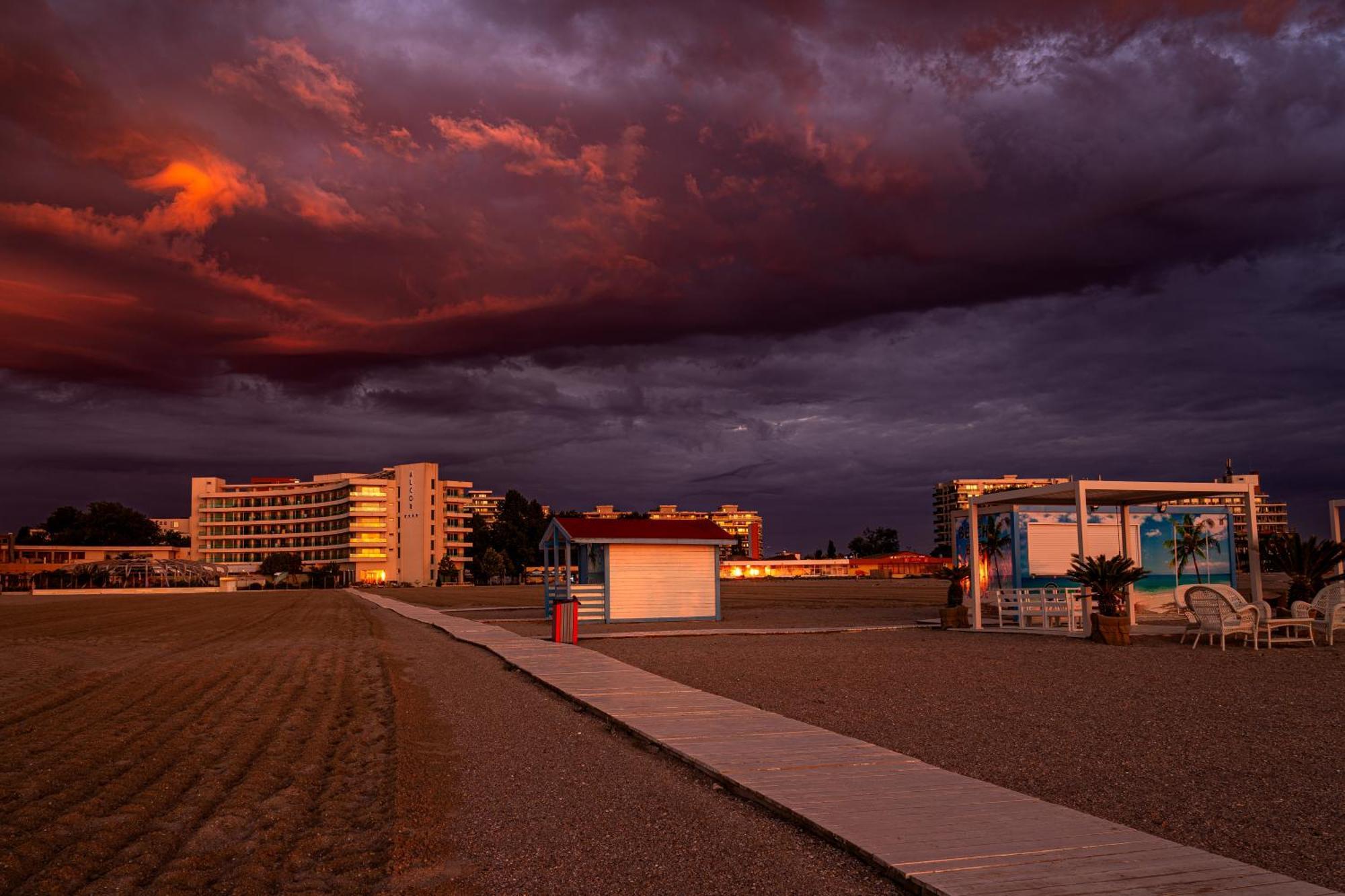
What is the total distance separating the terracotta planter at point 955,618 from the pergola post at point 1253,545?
19.7 feet

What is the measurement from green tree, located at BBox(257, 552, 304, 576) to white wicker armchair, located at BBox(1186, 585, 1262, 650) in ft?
416

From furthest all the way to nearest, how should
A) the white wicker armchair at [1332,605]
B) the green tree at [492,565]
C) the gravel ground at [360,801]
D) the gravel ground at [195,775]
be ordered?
the green tree at [492,565], the white wicker armchair at [1332,605], the gravel ground at [195,775], the gravel ground at [360,801]

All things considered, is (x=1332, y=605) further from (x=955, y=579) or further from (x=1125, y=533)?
(x=955, y=579)

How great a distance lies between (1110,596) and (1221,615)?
191 cm

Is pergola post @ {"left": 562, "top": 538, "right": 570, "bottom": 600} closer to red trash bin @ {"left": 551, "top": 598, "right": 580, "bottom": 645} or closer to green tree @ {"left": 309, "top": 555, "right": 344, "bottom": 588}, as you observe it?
red trash bin @ {"left": 551, "top": 598, "right": 580, "bottom": 645}

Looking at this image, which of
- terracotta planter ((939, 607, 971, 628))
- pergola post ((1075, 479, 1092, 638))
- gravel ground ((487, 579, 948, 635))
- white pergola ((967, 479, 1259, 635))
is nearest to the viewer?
pergola post ((1075, 479, 1092, 638))

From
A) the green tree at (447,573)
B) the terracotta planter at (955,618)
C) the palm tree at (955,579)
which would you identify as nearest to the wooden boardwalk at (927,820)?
the terracotta planter at (955,618)

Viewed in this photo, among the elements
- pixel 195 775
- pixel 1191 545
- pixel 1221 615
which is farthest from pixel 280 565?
pixel 195 775

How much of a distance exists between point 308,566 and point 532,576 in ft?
140

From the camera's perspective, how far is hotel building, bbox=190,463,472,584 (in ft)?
472

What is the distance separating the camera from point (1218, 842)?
546cm

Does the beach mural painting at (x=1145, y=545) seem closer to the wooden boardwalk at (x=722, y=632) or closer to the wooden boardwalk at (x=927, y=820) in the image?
the wooden boardwalk at (x=722, y=632)

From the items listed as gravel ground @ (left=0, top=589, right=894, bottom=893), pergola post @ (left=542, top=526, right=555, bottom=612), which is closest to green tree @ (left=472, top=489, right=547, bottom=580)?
pergola post @ (left=542, top=526, right=555, bottom=612)

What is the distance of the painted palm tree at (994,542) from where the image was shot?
2505 cm
